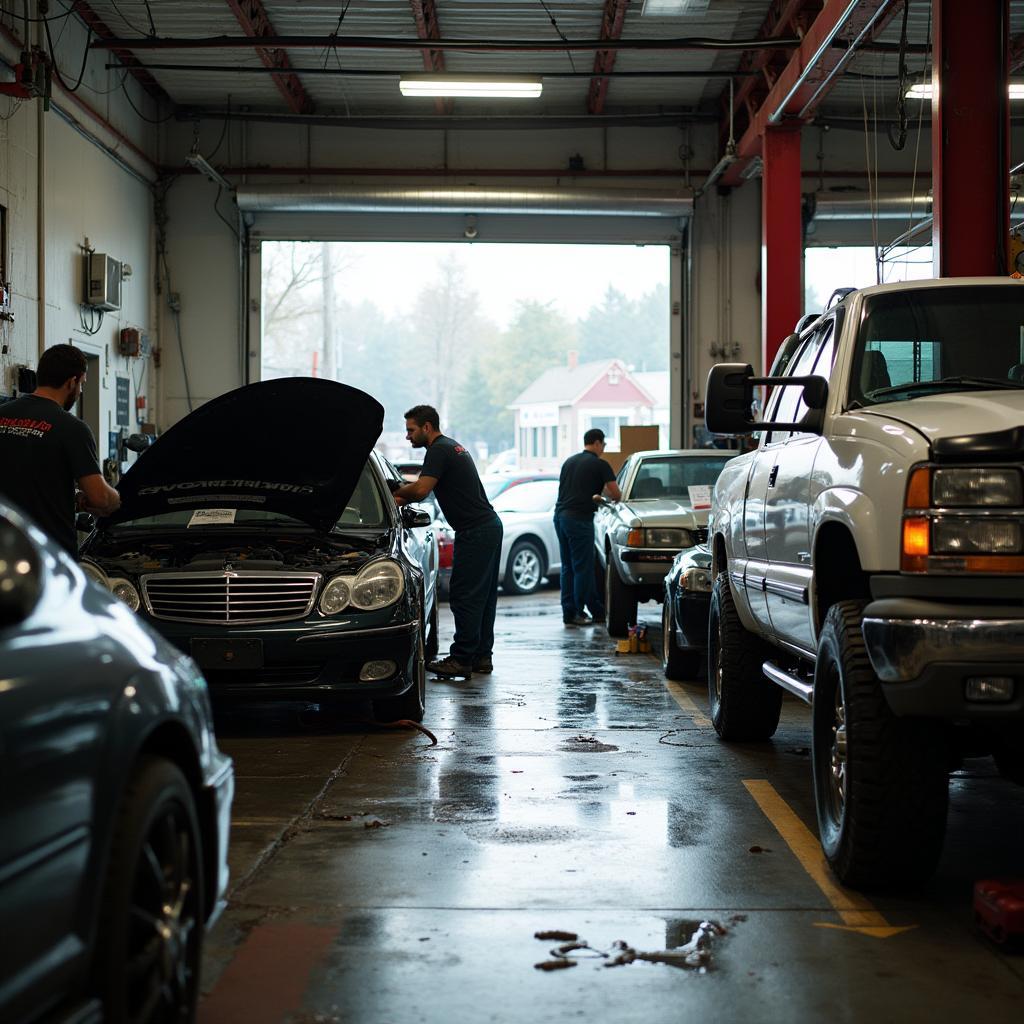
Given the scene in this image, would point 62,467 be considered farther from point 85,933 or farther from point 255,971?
point 85,933

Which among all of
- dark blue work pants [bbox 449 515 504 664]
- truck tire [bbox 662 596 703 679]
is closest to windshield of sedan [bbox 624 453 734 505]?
truck tire [bbox 662 596 703 679]

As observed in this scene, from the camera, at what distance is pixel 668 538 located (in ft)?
39.8

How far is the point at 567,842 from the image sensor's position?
209 inches

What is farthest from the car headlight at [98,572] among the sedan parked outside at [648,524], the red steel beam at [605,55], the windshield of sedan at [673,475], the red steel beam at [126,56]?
the red steel beam at [605,55]

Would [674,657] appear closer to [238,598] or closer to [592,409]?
[238,598]

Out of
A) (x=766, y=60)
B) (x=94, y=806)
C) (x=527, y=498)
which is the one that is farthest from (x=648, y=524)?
(x=94, y=806)

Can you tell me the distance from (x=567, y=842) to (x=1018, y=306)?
2.70 m

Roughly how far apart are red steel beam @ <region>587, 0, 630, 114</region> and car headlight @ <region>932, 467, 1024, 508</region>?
1238 cm

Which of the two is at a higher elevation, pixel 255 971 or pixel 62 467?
pixel 62 467

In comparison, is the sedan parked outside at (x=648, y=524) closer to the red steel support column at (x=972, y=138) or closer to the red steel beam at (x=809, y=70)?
the red steel support column at (x=972, y=138)

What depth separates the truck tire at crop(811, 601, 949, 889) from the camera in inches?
171

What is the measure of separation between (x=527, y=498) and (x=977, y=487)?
584 inches

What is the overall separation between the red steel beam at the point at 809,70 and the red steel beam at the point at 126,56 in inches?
275

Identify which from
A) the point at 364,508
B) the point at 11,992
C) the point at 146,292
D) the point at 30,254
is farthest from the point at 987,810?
the point at 146,292
